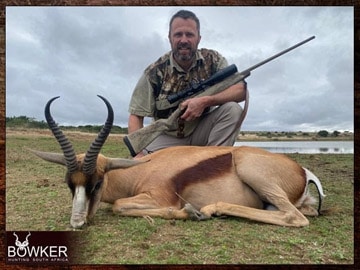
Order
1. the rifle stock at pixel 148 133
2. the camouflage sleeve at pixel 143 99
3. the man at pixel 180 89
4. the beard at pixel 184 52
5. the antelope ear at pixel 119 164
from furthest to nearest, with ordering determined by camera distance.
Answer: the camouflage sleeve at pixel 143 99, the man at pixel 180 89, the beard at pixel 184 52, the rifle stock at pixel 148 133, the antelope ear at pixel 119 164

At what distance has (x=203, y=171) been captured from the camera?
3.52 meters

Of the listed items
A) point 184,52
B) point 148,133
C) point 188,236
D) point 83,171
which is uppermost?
point 184,52

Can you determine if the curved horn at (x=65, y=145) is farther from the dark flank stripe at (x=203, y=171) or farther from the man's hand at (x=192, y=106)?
the man's hand at (x=192, y=106)

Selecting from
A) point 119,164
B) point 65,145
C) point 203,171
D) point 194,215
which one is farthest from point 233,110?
point 65,145

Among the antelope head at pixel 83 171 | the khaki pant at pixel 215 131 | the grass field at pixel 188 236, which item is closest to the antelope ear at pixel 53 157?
the antelope head at pixel 83 171

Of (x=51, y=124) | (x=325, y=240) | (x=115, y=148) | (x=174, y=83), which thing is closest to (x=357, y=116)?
(x=325, y=240)

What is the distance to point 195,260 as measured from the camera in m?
2.24

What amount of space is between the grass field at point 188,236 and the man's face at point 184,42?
1.20m

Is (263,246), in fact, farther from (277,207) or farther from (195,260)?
(277,207)

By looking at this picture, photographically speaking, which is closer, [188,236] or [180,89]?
[188,236]

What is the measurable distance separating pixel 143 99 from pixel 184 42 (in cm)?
86

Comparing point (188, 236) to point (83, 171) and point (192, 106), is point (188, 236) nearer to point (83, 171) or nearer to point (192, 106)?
point (83, 171)

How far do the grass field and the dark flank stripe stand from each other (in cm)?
47

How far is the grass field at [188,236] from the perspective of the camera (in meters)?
2.29
